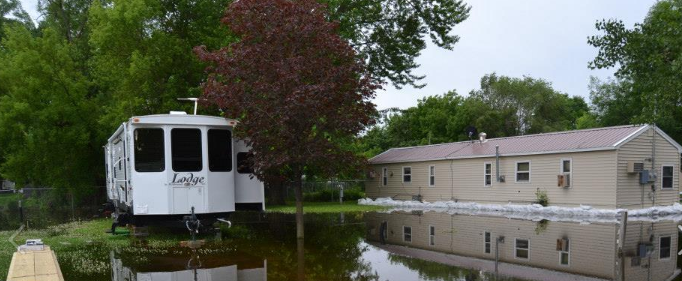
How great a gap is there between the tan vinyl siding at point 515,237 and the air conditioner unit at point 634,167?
446 centimetres

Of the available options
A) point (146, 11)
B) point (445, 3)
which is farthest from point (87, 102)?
point (445, 3)

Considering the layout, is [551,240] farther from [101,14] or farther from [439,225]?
[101,14]

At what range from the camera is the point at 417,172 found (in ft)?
90.3

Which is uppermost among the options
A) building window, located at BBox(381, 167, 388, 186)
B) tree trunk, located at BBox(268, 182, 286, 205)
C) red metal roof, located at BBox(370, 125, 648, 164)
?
red metal roof, located at BBox(370, 125, 648, 164)

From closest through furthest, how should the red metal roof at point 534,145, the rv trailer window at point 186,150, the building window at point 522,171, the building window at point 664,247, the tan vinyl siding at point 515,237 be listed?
the tan vinyl siding at point 515,237 < the building window at point 664,247 < the rv trailer window at point 186,150 < the red metal roof at point 534,145 < the building window at point 522,171

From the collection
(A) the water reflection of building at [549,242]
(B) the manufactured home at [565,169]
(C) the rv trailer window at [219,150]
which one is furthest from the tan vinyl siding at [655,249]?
(C) the rv trailer window at [219,150]

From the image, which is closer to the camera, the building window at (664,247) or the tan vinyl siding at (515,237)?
the tan vinyl siding at (515,237)

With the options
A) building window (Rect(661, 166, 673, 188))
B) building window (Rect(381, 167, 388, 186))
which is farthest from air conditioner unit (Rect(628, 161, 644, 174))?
building window (Rect(381, 167, 388, 186))

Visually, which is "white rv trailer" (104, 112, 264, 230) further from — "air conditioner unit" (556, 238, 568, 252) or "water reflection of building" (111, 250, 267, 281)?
"air conditioner unit" (556, 238, 568, 252)

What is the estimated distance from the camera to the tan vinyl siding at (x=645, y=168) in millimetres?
19016

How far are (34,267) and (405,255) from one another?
665 cm

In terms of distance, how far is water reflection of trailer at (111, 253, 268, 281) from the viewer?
850 cm

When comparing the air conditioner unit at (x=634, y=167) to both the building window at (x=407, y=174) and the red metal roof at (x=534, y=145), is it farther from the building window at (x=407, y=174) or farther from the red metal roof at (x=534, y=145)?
the building window at (x=407, y=174)

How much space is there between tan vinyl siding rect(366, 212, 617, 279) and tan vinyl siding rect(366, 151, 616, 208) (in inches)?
140
